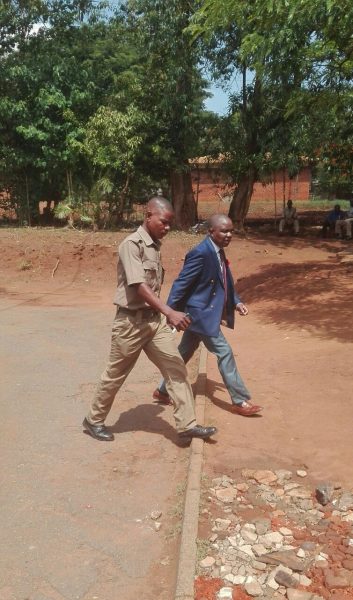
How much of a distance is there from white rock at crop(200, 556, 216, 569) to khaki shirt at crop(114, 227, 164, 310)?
1841 mm

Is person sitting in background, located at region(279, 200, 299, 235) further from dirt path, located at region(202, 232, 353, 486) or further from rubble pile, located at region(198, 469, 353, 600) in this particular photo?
rubble pile, located at region(198, 469, 353, 600)

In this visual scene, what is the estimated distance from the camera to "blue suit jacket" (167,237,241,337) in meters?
5.29

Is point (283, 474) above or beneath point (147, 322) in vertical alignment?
beneath

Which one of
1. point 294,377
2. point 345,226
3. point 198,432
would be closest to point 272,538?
point 198,432

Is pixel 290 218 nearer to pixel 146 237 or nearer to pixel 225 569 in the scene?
pixel 146 237

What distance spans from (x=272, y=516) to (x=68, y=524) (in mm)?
1237

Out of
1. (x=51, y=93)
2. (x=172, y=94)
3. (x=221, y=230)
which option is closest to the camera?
(x=221, y=230)

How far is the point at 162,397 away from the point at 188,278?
1281 mm

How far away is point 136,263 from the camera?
175 inches

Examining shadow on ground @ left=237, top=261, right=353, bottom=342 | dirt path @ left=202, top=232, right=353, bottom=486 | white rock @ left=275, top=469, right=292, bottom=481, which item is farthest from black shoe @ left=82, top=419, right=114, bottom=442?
shadow on ground @ left=237, top=261, right=353, bottom=342

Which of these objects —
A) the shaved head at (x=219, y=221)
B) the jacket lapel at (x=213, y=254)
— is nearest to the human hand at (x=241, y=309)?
the jacket lapel at (x=213, y=254)

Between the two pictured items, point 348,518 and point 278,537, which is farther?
point 348,518

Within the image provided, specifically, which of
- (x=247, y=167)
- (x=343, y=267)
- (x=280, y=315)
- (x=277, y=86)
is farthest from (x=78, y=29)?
(x=280, y=315)

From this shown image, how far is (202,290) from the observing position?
533cm
